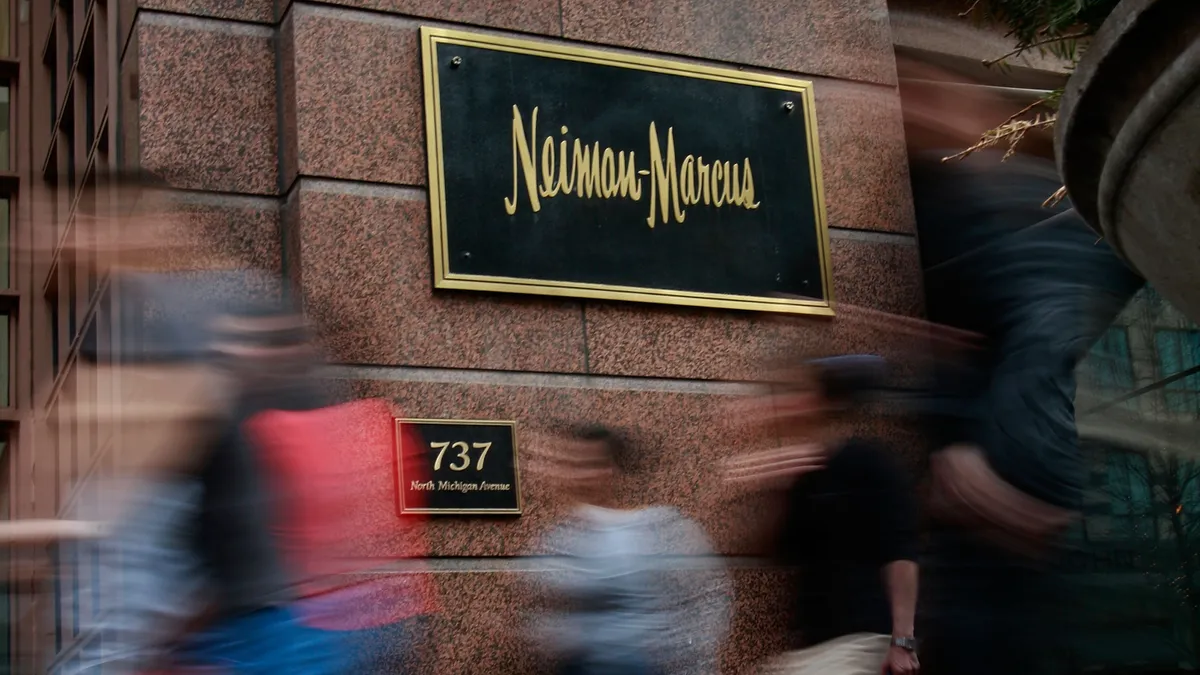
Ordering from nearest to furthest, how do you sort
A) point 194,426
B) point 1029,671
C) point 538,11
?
point 194,426 → point 1029,671 → point 538,11

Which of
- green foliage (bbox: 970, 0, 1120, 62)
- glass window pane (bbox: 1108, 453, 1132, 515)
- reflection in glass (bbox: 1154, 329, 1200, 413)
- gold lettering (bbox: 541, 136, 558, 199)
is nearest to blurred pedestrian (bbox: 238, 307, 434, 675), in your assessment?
gold lettering (bbox: 541, 136, 558, 199)

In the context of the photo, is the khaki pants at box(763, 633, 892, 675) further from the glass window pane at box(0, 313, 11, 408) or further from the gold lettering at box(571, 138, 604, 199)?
the glass window pane at box(0, 313, 11, 408)

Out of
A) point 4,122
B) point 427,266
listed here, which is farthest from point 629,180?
point 4,122

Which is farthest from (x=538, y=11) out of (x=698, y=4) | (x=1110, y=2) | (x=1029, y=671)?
(x=1029, y=671)

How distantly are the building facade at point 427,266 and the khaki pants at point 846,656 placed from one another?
1484 mm

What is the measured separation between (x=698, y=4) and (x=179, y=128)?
7.78 ft

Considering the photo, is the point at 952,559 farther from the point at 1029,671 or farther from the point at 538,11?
the point at 538,11

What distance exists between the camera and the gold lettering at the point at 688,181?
685cm

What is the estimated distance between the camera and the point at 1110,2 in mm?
5977

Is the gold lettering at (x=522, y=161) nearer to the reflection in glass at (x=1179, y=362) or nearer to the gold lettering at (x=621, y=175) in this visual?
the gold lettering at (x=621, y=175)

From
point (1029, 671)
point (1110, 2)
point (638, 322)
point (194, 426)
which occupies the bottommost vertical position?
point (1029, 671)

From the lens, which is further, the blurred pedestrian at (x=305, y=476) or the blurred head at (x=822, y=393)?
the blurred head at (x=822, y=393)

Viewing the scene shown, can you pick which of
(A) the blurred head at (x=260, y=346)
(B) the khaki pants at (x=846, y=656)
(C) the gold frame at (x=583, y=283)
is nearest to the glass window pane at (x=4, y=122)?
(C) the gold frame at (x=583, y=283)

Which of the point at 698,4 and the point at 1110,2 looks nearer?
the point at 1110,2
